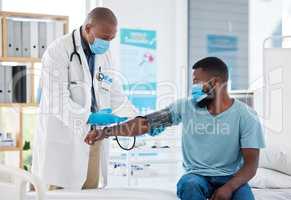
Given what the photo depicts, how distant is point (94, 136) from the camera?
198 cm

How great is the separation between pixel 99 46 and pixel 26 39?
4.59 feet

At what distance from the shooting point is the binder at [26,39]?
3.29 m

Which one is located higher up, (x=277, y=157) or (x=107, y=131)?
(x=107, y=131)

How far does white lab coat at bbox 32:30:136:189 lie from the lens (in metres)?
2.01

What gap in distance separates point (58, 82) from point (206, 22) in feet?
8.71

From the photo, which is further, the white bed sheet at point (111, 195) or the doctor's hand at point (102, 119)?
the doctor's hand at point (102, 119)

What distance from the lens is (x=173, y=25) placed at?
164 inches

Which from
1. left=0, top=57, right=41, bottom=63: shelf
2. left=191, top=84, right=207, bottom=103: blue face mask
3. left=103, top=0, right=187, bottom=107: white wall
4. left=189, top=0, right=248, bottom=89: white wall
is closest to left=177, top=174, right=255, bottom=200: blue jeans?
left=191, top=84, right=207, bottom=103: blue face mask

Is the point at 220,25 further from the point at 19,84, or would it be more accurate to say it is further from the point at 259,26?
the point at 19,84

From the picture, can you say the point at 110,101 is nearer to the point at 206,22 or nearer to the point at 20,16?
the point at 20,16

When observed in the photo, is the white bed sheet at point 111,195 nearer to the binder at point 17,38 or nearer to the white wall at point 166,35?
the binder at point 17,38

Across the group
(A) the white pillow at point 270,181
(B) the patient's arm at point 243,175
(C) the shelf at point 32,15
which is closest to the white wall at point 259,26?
(A) the white pillow at point 270,181

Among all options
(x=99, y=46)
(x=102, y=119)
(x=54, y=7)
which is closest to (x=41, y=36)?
(x=54, y=7)

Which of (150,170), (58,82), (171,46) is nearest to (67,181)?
(58,82)
